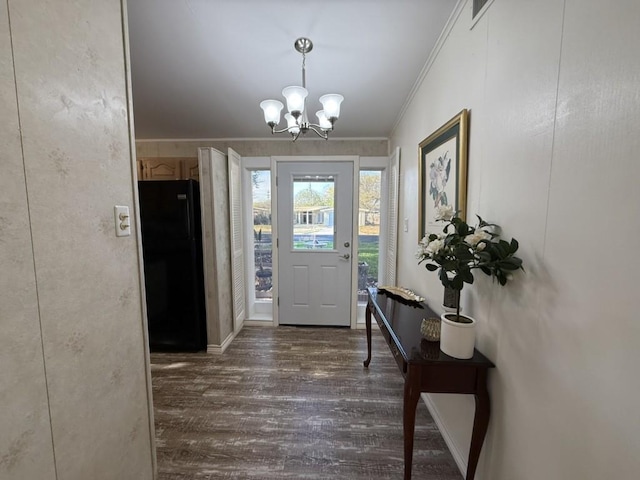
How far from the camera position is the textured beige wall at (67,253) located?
68cm

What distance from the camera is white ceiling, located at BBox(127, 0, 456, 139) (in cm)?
132

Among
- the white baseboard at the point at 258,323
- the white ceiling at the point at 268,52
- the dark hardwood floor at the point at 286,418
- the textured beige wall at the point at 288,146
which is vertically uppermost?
the white ceiling at the point at 268,52

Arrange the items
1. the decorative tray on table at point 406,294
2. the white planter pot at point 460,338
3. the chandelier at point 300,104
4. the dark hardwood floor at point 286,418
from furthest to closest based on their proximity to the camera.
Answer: the decorative tray on table at point 406,294 → the chandelier at point 300,104 → the dark hardwood floor at point 286,418 → the white planter pot at point 460,338

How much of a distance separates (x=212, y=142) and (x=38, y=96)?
106 inches

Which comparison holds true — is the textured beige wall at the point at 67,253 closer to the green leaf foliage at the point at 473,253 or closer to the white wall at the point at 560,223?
the green leaf foliage at the point at 473,253

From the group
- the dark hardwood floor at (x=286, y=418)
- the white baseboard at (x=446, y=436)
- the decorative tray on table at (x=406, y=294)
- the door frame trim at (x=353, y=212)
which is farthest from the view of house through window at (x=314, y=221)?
the white baseboard at (x=446, y=436)

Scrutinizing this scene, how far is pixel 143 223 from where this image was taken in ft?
7.81

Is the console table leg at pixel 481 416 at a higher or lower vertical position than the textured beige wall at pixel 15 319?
lower

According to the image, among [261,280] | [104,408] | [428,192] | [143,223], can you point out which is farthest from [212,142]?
[104,408]

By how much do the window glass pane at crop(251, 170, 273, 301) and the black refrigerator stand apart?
921 millimetres

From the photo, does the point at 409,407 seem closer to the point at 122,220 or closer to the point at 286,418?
the point at 286,418

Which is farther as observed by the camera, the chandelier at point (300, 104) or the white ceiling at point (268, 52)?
the chandelier at point (300, 104)

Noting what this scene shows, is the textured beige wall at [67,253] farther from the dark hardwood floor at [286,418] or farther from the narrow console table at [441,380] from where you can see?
the narrow console table at [441,380]

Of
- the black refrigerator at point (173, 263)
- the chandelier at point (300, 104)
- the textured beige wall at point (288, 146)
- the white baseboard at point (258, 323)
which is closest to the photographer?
the chandelier at point (300, 104)
